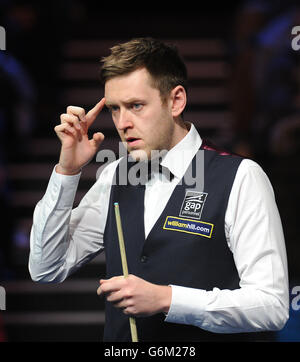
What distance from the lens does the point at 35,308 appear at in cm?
462

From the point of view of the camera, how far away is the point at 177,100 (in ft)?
7.50

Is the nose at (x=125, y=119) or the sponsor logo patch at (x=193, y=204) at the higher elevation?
A: the nose at (x=125, y=119)


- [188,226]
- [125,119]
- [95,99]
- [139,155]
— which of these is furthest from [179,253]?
[95,99]

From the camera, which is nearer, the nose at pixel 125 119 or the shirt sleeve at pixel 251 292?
the shirt sleeve at pixel 251 292

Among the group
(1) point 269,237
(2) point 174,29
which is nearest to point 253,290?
(1) point 269,237

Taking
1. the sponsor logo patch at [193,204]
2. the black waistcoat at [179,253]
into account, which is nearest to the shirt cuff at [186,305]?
the black waistcoat at [179,253]

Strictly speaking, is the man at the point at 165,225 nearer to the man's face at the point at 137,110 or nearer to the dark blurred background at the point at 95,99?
the man's face at the point at 137,110

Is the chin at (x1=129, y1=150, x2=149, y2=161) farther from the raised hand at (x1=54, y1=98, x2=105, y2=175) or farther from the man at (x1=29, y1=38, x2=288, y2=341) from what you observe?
the raised hand at (x1=54, y1=98, x2=105, y2=175)

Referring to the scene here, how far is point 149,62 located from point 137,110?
0.15 m

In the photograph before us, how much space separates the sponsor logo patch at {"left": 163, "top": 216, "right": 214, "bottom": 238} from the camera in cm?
209

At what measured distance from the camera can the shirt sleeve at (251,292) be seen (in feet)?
6.37

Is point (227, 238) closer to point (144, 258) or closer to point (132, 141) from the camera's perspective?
point (144, 258)

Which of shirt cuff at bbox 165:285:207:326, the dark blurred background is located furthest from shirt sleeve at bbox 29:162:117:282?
the dark blurred background

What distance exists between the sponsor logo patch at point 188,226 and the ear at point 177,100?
339mm
